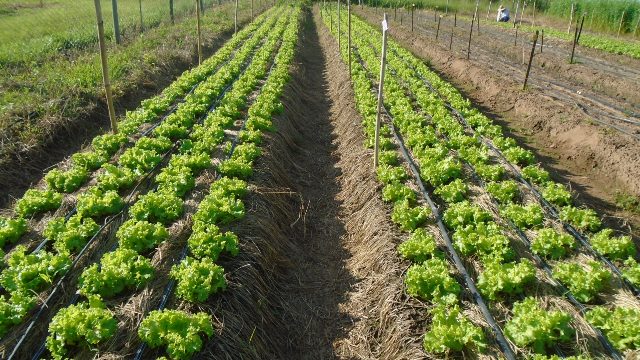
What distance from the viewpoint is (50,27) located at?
2375 centimetres

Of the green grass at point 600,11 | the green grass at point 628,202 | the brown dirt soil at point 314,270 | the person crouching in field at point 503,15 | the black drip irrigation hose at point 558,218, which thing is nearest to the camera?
the brown dirt soil at point 314,270

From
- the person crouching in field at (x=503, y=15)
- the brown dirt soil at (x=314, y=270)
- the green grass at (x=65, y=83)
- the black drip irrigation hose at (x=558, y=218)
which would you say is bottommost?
the brown dirt soil at (x=314, y=270)

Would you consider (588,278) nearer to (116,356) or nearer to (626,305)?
(626,305)

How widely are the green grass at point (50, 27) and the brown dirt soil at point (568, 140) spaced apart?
1870 cm

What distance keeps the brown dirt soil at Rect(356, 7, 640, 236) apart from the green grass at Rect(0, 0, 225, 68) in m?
18.7

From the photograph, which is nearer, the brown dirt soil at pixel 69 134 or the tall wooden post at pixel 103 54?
the tall wooden post at pixel 103 54

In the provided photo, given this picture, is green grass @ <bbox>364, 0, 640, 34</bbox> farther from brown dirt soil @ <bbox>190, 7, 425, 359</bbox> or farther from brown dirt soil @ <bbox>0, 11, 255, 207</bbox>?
brown dirt soil @ <bbox>0, 11, 255, 207</bbox>

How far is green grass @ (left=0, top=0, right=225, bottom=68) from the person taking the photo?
1804 centimetres

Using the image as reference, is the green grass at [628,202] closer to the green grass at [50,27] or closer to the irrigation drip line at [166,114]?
the irrigation drip line at [166,114]

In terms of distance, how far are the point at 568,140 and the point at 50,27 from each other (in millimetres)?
26193

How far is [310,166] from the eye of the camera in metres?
12.5

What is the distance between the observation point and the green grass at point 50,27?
18.0 metres

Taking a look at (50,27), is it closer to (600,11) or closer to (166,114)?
(166,114)

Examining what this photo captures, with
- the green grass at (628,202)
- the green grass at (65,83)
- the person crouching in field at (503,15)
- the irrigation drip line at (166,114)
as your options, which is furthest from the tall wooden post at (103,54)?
the person crouching in field at (503,15)
